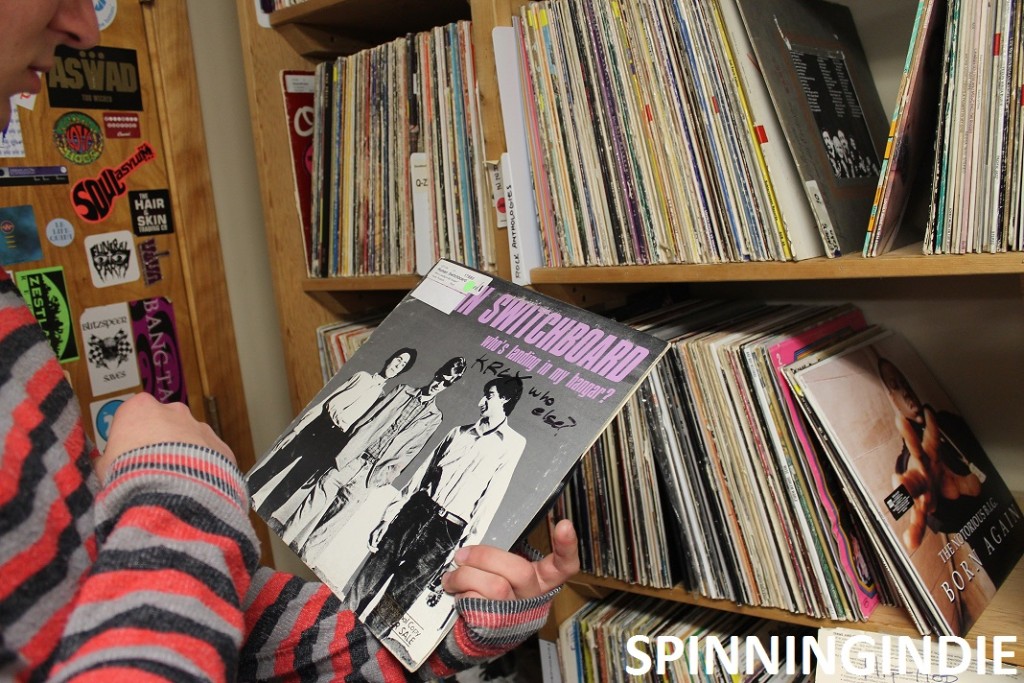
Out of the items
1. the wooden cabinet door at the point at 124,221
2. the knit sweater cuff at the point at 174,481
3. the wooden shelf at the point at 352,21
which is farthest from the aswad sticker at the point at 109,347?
the knit sweater cuff at the point at 174,481

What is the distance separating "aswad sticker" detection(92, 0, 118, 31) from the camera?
129 centimetres

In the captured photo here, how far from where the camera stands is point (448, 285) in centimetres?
96

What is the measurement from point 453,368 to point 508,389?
0.08m

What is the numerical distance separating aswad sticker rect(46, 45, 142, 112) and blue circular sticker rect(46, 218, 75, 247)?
0.59 ft

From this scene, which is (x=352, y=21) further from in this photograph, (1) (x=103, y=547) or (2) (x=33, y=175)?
(1) (x=103, y=547)

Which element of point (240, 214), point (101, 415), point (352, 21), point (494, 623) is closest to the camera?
point (494, 623)

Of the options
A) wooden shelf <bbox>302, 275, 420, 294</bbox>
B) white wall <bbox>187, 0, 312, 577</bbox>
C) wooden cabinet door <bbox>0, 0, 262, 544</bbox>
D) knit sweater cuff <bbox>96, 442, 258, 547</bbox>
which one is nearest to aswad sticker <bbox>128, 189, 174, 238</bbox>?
wooden cabinet door <bbox>0, 0, 262, 544</bbox>

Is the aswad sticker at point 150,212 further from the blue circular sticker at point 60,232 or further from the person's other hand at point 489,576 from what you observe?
the person's other hand at point 489,576

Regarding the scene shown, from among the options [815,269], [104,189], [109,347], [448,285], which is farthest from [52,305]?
[815,269]

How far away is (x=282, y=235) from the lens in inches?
55.5

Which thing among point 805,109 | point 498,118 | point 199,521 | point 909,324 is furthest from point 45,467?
point 909,324

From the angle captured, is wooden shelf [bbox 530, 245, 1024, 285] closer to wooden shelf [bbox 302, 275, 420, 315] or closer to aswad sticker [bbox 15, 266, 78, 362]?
wooden shelf [bbox 302, 275, 420, 315]

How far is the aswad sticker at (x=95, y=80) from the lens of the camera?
4.09 ft

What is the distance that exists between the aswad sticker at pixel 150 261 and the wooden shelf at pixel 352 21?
431 mm
